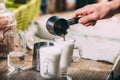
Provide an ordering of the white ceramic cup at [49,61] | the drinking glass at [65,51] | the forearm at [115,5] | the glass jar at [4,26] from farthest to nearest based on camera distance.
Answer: the forearm at [115,5] < the glass jar at [4,26] < the drinking glass at [65,51] < the white ceramic cup at [49,61]

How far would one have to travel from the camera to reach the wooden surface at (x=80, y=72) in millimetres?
1462

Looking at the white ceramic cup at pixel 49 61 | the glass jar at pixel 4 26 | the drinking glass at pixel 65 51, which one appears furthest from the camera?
the glass jar at pixel 4 26

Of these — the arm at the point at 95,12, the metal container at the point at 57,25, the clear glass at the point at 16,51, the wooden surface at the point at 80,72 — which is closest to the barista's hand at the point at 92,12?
the arm at the point at 95,12

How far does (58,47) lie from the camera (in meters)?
1.44

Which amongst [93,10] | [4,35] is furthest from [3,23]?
[93,10]

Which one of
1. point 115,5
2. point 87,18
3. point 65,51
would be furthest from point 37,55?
point 115,5

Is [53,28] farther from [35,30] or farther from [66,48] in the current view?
[35,30]

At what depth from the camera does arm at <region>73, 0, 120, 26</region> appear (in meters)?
1.68

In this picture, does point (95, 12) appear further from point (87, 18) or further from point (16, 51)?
point (16, 51)

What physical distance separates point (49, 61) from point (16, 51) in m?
0.36

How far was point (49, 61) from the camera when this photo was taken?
1345 mm

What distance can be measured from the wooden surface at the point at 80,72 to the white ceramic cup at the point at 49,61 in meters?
0.08

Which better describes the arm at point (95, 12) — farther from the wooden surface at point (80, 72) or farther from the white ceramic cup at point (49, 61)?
the white ceramic cup at point (49, 61)

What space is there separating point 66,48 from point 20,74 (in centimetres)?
28
